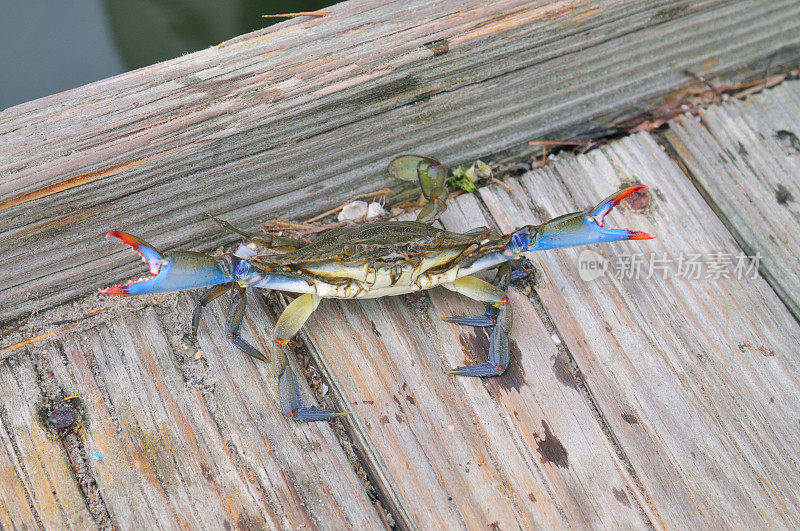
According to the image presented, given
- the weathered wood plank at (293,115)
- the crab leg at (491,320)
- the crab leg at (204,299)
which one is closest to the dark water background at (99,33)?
the weathered wood plank at (293,115)

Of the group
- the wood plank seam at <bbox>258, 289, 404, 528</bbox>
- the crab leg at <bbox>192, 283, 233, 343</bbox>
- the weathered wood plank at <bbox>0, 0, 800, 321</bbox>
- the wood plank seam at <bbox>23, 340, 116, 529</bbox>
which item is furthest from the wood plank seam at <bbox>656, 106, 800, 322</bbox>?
the wood plank seam at <bbox>23, 340, 116, 529</bbox>

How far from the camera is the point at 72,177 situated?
94.1 inches

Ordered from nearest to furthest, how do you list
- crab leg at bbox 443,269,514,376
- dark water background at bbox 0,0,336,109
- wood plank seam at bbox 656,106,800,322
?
crab leg at bbox 443,269,514,376, wood plank seam at bbox 656,106,800,322, dark water background at bbox 0,0,336,109

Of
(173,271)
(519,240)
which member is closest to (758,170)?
(519,240)

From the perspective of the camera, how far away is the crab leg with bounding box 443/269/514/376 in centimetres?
264

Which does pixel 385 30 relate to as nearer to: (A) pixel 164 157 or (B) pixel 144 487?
(A) pixel 164 157

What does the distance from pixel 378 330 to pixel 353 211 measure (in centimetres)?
58

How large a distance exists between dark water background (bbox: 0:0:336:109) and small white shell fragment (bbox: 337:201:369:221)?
178cm

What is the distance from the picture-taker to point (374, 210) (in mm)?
3068

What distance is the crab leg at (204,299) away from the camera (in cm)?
264

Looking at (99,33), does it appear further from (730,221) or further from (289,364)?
(730,221)

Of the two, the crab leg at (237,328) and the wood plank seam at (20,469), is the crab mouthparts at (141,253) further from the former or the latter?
the wood plank seam at (20,469)

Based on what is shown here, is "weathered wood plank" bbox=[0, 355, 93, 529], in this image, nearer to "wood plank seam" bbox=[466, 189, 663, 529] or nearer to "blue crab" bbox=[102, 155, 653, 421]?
"blue crab" bbox=[102, 155, 653, 421]

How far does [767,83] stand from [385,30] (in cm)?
Answer: 221
